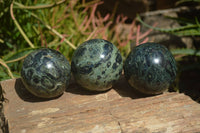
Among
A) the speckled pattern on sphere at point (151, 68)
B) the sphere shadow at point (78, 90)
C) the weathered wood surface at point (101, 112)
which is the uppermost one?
the speckled pattern on sphere at point (151, 68)

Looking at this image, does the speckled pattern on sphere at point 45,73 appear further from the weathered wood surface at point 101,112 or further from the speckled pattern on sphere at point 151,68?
the speckled pattern on sphere at point 151,68

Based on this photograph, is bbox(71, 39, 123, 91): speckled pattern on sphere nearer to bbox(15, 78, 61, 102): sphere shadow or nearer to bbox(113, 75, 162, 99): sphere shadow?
bbox(113, 75, 162, 99): sphere shadow

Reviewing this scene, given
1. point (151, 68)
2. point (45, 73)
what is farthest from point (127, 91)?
point (45, 73)

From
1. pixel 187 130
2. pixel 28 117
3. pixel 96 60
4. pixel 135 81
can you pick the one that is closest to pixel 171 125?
pixel 187 130

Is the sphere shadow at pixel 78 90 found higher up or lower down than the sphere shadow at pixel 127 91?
higher up

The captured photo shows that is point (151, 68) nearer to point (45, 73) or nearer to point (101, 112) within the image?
point (101, 112)

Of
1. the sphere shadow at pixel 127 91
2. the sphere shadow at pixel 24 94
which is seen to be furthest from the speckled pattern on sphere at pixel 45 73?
the sphere shadow at pixel 127 91
